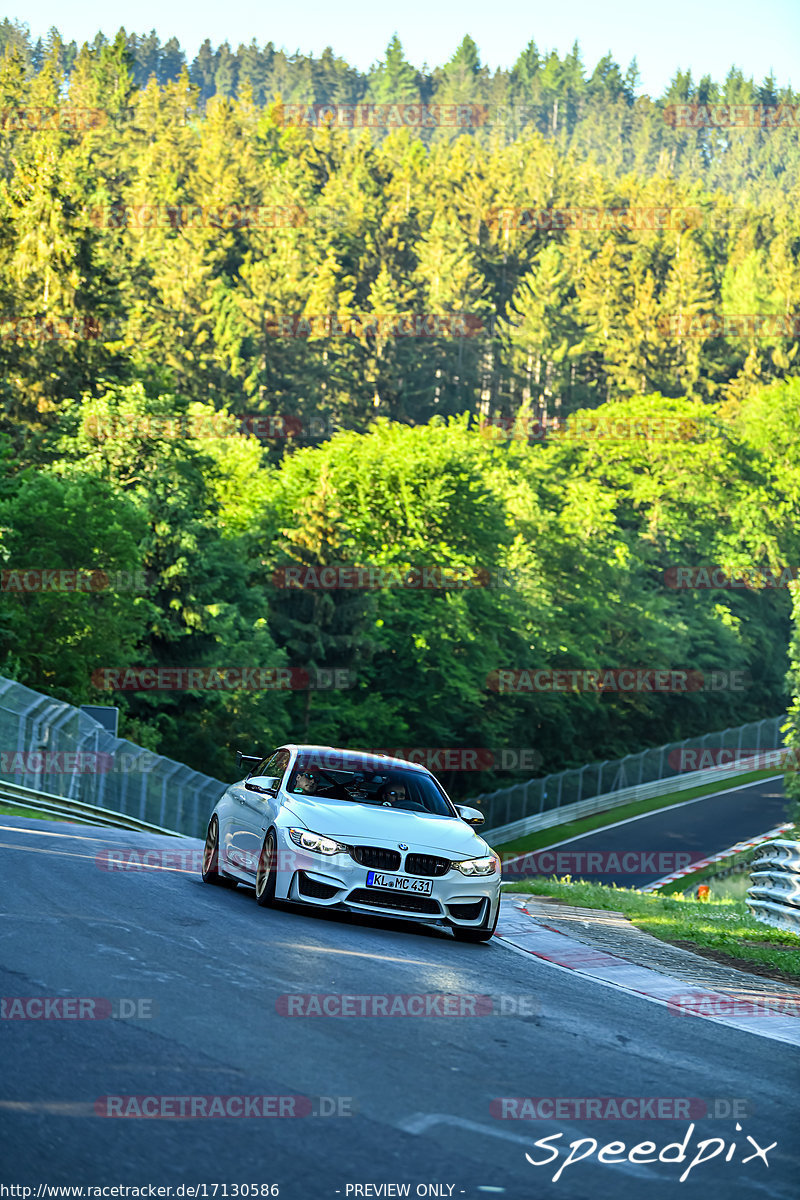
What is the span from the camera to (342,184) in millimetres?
118375

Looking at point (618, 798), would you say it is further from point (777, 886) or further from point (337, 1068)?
point (337, 1068)

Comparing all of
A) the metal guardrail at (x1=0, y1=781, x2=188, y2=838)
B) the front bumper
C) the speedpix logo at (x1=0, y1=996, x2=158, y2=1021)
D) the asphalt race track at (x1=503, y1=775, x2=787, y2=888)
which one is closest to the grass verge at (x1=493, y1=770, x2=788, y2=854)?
the asphalt race track at (x1=503, y1=775, x2=787, y2=888)

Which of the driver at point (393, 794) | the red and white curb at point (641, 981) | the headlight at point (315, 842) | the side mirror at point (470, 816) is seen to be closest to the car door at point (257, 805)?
the headlight at point (315, 842)

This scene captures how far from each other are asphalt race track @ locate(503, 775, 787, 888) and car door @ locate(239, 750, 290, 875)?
3430 centimetres

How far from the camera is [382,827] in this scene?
1260 centimetres

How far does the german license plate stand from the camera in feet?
40.2

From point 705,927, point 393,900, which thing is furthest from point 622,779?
point 393,900

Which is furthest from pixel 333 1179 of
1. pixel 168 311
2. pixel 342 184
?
pixel 342 184

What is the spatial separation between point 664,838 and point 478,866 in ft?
153

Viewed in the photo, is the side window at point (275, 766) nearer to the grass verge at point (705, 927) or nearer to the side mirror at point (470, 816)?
the side mirror at point (470, 816)

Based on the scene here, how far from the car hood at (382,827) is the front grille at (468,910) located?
1.30 ft

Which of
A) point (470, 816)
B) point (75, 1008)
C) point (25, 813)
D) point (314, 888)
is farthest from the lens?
point (25, 813)

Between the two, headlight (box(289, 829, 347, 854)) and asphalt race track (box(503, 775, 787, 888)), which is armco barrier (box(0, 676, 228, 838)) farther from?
asphalt race track (box(503, 775, 787, 888))

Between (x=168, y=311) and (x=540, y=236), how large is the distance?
138ft
